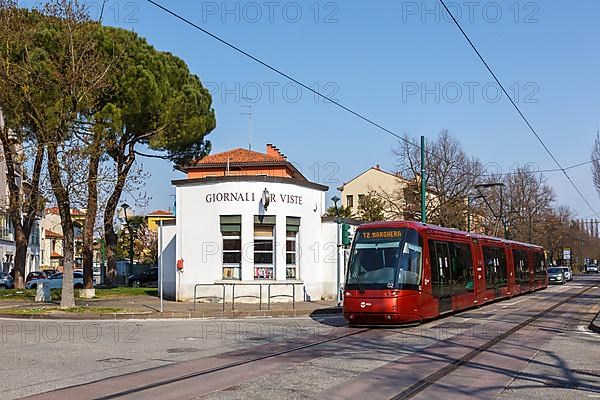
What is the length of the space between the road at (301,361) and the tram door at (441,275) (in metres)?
0.68

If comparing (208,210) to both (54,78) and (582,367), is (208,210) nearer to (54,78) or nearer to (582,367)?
(54,78)

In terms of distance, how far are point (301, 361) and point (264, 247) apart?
16.5m

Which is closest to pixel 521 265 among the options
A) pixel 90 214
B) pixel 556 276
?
pixel 90 214

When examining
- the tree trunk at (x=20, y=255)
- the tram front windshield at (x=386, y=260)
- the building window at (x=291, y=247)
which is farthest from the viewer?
the tree trunk at (x=20, y=255)

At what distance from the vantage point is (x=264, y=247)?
29.1 m

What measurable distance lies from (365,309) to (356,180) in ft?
223

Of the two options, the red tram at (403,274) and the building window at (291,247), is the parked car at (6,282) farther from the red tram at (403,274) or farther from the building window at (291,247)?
the red tram at (403,274)

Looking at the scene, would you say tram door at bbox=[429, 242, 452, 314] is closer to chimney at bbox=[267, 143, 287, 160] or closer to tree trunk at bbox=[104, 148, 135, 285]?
tree trunk at bbox=[104, 148, 135, 285]

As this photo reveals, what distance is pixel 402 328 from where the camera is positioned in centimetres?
1897

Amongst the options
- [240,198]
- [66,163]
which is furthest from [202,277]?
[66,163]

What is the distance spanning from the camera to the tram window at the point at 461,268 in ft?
73.4

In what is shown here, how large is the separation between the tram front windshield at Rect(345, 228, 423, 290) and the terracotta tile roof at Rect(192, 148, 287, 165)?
37849 mm

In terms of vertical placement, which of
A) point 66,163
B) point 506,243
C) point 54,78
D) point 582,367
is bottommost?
point 582,367

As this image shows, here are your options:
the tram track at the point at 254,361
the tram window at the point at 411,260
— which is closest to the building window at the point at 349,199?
the tram track at the point at 254,361
